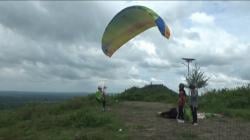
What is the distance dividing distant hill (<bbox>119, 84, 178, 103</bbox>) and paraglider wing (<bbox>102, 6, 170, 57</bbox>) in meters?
16.7

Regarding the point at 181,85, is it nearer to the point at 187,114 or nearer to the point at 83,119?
the point at 187,114

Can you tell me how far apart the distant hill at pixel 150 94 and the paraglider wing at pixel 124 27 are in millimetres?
16734

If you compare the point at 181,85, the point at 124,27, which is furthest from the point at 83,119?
the point at 124,27

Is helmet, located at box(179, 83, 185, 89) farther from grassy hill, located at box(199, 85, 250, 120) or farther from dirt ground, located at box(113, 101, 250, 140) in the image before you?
grassy hill, located at box(199, 85, 250, 120)

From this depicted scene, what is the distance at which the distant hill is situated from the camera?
114 ft

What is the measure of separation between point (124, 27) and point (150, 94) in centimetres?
2232

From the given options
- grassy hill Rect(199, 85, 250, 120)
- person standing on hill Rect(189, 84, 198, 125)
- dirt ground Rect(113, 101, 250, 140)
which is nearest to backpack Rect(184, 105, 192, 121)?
dirt ground Rect(113, 101, 250, 140)

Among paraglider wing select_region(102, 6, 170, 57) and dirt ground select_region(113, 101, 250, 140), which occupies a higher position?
paraglider wing select_region(102, 6, 170, 57)

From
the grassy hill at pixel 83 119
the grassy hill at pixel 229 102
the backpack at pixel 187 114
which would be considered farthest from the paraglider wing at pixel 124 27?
the grassy hill at pixel 229 102

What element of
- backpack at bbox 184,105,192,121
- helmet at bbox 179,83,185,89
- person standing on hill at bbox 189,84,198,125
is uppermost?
helmet at bbox 179,83,185,89

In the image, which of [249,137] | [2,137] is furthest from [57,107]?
[249,137]

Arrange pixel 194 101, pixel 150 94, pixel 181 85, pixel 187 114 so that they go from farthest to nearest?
pixel 150 94
pixel 187 114
pixel 181 85
pixel 194 101

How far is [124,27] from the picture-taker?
16266 millimetres

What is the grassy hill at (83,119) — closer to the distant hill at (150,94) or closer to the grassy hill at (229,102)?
the grassy hill at (229,102)
